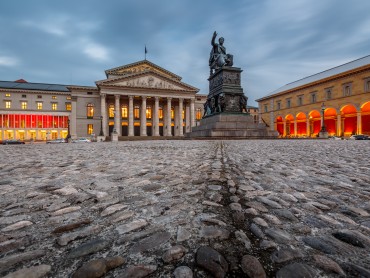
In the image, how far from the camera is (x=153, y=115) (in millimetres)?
49375

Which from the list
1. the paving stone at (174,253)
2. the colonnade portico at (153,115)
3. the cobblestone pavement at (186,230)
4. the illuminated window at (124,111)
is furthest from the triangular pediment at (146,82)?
the paving stone at (174,253)

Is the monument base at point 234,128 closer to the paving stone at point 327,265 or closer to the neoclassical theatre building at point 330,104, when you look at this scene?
the paving stone at point 327,265

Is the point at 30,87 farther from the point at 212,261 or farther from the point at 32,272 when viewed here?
the point at 212,261

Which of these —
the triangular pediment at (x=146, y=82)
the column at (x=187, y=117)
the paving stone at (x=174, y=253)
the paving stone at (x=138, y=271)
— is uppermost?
the triangular pediment at (x=146, y=82)

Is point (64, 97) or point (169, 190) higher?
point (64, 97)

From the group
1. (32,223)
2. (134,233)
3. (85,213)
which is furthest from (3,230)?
(134,233)

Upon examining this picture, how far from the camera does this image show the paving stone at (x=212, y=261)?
2.68ft

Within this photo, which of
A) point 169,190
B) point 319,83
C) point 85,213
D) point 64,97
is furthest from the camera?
point 64,97

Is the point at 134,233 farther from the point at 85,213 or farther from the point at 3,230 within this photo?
the point at 3,230

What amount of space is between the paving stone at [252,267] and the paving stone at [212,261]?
77 mm

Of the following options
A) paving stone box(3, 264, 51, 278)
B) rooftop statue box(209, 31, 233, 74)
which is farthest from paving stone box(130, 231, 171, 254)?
rooftop statue box(209, 31, 233, 74)

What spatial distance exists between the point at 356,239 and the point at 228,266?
30.5 inches

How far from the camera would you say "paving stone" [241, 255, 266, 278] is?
2.65 feet

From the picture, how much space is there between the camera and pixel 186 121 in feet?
169
